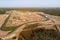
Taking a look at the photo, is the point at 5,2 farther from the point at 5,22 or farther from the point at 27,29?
the point at 27,29

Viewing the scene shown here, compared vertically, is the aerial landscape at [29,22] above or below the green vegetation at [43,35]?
above

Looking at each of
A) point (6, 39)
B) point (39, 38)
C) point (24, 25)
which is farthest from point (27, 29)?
point (6, 39)

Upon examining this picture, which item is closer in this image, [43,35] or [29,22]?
[43,35]

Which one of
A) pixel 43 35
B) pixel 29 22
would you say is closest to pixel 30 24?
pixel 29 22

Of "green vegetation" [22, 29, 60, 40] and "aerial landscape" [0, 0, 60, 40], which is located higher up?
"aerial landscape" [0, 0, 60, 40]

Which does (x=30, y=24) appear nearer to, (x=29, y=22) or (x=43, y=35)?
(x=29, y=22)

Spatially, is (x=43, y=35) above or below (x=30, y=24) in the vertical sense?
below

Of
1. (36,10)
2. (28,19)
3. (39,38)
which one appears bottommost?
(39,38)

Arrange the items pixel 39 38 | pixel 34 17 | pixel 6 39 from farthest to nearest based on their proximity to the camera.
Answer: pixel 34 17 → pixel 39 38 → pixel 6 39
